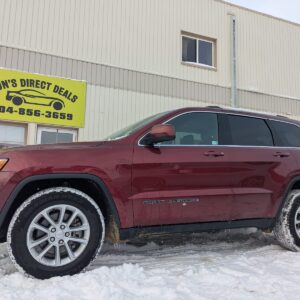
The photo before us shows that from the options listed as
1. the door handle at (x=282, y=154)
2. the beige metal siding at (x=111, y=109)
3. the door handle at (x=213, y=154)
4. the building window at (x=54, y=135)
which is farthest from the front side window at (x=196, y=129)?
the beige metal siding at (x=111, y=109)

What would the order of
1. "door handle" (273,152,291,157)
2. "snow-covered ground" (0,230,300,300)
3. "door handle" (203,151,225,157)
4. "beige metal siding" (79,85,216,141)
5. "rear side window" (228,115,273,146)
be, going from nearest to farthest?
"snow-covered ground" (0,230,300,300), "door handle" (203,151,225,157), "rear side window" (228,115,273,146), "door handle" (273,152,291,157), "beige metal siding" (79,85,216,141)

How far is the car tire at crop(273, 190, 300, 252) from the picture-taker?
4.54 metres

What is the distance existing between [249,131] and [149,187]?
1.66 meters

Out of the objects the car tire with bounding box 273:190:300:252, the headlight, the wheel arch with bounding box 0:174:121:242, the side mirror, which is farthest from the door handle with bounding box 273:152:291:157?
the headlight

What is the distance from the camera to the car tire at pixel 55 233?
320 centimetres

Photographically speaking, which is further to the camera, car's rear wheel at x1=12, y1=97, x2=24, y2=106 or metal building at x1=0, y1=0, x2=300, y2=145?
metal building at x1=0, y1=0, x2=300, y2=145

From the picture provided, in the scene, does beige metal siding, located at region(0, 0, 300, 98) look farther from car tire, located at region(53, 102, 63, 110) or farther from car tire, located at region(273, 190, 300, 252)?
car tire, located at region(273, 190, 300, 252)

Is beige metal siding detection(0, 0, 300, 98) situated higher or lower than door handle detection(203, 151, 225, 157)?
higher

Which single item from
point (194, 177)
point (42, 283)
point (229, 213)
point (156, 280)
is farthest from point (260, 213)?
point (42, 283)

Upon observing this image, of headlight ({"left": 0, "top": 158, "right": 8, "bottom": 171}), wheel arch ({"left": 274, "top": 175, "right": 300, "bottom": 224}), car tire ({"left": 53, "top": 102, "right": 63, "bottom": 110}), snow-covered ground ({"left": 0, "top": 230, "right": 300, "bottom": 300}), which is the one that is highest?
car tire ({"left": 53, "top": 102, "right": 63, "bottom": 110})

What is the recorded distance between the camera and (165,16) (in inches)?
483

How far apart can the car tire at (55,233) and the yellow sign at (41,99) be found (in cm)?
697

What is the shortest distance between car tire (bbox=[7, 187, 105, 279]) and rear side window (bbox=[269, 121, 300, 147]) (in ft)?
8.74

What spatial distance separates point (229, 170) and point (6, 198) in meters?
2.38
